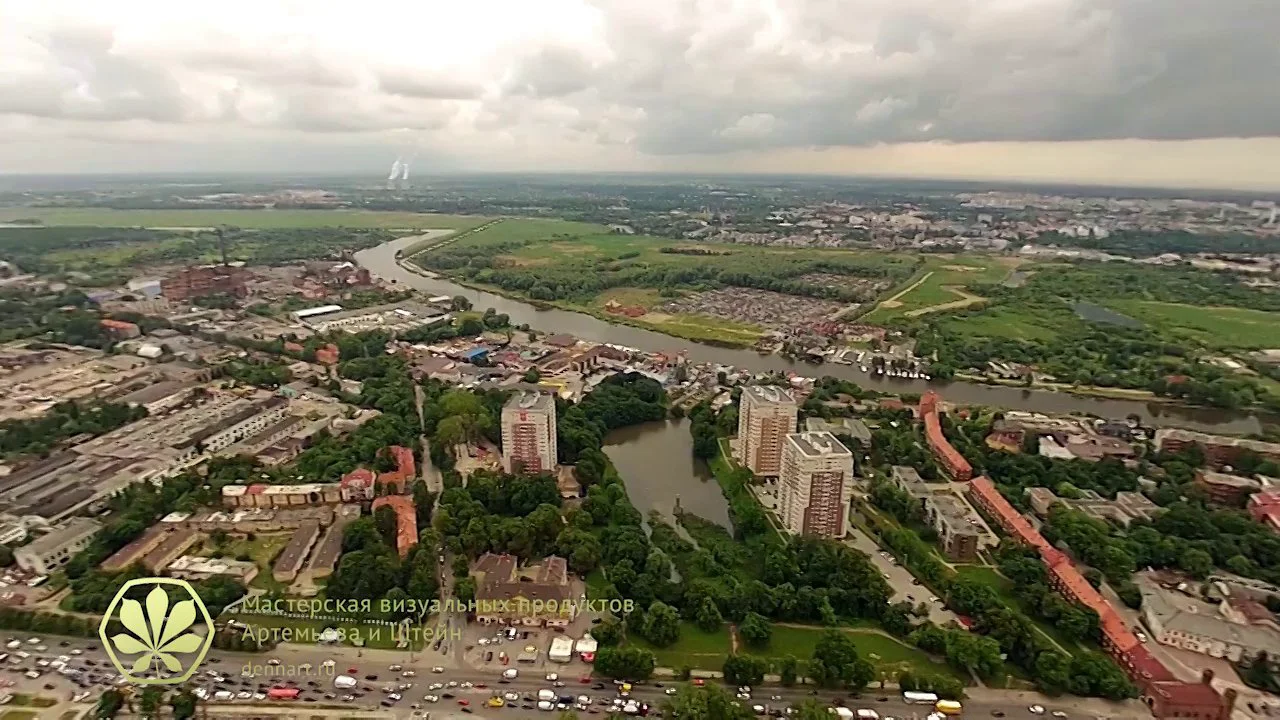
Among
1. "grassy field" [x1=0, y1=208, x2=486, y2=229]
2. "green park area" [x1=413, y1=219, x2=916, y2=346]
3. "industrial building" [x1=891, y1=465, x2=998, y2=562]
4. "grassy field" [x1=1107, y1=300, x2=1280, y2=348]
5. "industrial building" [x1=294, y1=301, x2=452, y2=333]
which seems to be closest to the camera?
"industrial building" [x1=891, y1=465, x2=998, y2=562]

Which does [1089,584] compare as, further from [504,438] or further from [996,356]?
[996,356]

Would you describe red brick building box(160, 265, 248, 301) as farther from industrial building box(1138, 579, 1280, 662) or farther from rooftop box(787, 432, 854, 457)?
industrial building box(1138, 579, 1280, 662)

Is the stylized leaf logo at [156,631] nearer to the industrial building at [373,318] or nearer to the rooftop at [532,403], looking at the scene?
the rooftop at [532,403]

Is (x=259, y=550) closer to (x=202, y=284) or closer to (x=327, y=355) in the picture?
(x=327, y=355)

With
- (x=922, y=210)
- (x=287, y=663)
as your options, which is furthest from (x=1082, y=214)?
(x=287, y=663)

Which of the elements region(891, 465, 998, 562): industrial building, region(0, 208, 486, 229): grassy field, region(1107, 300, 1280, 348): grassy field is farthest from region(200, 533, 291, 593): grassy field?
region(0, 208, 486, 229): grassy field

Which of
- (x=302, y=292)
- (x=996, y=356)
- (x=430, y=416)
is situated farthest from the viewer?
(x=302, y=292)
